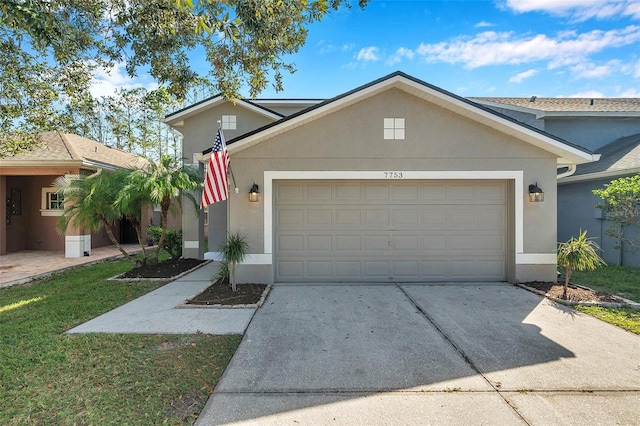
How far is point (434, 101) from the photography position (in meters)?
7.08

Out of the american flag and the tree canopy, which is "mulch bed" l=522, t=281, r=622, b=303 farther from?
the american flag

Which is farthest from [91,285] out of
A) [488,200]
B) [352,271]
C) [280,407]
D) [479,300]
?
[488,200]

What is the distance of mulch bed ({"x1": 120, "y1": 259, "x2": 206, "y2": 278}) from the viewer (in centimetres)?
827

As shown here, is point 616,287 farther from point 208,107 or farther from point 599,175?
point 208,107

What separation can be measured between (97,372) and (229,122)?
9.31 meters

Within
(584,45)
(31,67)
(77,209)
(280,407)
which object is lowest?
(280,407)

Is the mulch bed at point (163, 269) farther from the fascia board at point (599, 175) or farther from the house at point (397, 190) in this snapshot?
the fascia board at point (599, 175)

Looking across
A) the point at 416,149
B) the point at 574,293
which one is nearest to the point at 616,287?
the point at 574,293

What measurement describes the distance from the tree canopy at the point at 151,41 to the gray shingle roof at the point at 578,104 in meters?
11.6

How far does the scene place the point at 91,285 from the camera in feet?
24.2

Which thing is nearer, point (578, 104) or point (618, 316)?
point (618, 316)

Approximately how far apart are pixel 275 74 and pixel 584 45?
9788mm

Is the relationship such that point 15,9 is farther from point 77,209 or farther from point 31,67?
point 77,209

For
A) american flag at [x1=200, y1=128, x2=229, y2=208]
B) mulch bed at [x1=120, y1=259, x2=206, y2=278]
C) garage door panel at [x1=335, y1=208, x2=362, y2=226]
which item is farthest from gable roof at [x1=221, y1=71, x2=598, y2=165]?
mulch bed at [x1=120, y1=259, x2=206, y2=278]
